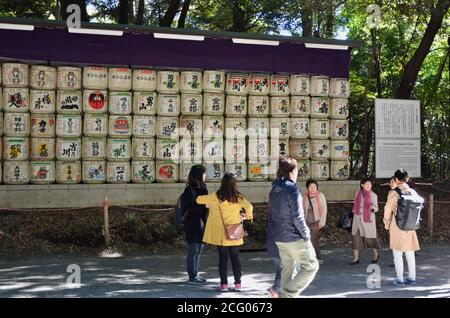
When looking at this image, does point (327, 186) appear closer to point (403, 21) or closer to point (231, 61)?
point (231, 61)

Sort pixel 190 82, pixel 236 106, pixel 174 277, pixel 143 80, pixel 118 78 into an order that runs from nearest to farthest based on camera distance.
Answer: pixel 174 277, pixel 118 78, pixel 143 80, pixel 190 82, pixel 236 106

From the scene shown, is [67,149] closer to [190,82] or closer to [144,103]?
[144,103]

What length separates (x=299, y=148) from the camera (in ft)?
46.8

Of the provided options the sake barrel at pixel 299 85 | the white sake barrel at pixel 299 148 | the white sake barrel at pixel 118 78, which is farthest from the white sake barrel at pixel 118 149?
the sake barrel at pixel 299 85

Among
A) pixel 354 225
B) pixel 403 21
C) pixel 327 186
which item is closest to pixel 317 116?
pixel 327 186

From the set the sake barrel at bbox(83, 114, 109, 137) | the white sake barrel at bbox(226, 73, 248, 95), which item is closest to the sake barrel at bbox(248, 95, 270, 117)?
the white sake barrel at bbox(226, 73, 248, 95)

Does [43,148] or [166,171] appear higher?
[43,148]

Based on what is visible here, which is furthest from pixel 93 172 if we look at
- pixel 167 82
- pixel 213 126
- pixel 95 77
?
pixel 213 126

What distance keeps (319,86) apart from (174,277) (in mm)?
7061

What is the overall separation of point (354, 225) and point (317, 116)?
4406mm

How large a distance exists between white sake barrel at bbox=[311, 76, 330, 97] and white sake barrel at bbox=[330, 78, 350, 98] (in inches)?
7.5

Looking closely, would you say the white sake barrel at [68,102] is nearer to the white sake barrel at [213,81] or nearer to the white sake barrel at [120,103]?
the white sake barrel at [120,103]

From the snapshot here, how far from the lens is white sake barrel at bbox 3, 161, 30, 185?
1261cm

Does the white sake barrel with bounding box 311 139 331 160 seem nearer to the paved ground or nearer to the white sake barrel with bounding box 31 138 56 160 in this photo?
the paved ground
